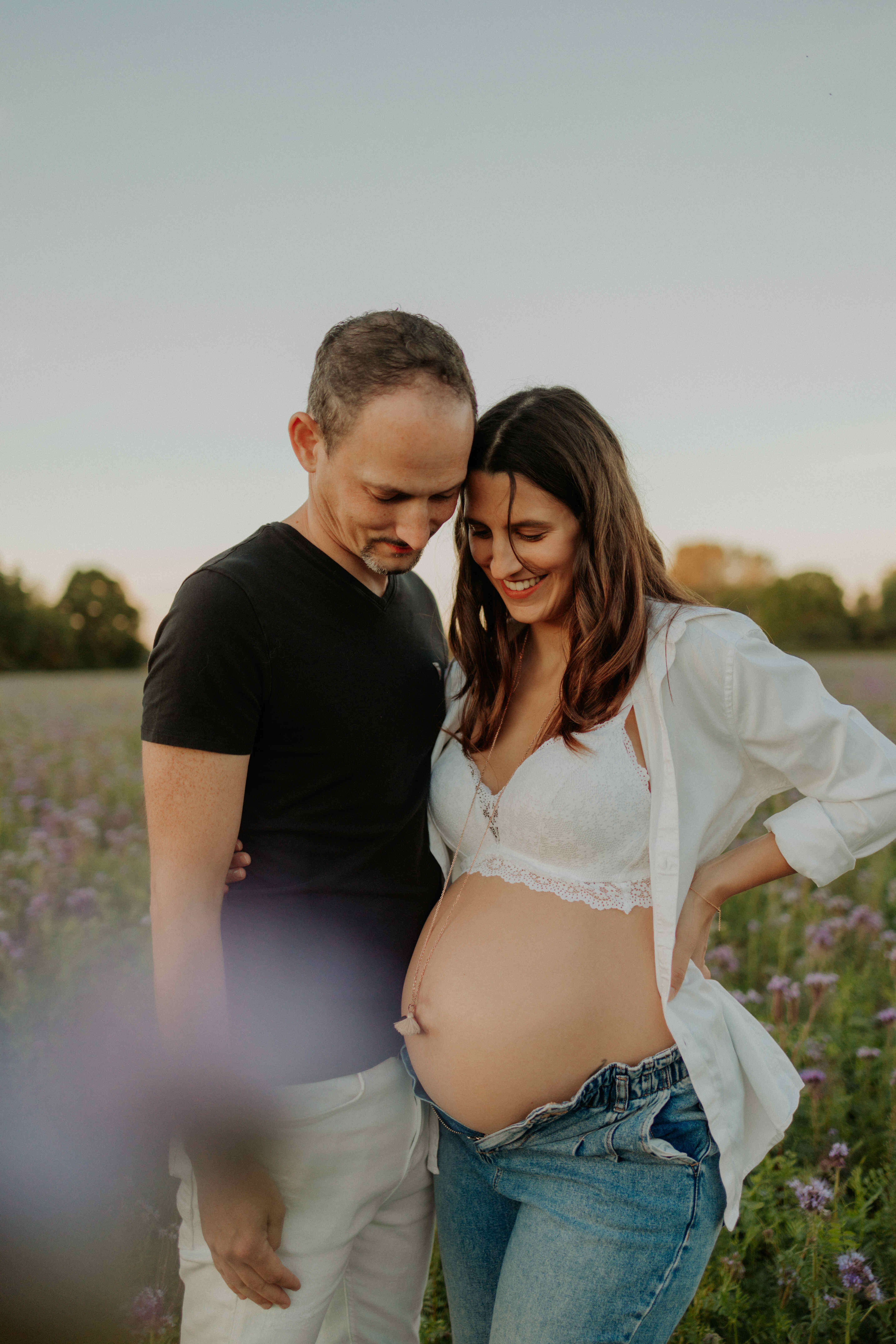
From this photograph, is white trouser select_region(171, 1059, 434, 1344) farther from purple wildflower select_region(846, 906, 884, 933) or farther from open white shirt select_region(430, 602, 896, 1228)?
purple wildflower select_region(846, 906, 884, 933)

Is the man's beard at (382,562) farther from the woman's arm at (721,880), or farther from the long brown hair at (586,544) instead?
the woman's arm at (721,880)

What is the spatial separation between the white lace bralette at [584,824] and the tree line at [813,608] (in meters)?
27.2

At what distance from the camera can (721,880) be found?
6.41 feet

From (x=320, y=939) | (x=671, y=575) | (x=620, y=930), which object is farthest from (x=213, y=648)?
(x=671, y=575)

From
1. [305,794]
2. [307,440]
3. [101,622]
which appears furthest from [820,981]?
[101,622]

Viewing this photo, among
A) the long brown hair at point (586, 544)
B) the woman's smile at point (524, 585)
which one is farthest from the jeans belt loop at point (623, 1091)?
the woman's smile at point (524, 585)

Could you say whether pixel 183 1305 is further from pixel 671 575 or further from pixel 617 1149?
pixel 671 575

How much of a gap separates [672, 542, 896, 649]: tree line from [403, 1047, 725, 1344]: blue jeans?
2745 centimetres

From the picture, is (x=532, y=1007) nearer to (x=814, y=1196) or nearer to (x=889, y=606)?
(x=814, y=1196)

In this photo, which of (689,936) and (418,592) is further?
(418,592)

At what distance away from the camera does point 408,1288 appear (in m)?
2.15

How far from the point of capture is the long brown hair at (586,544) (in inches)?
79.2

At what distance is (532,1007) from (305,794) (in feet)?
2.19

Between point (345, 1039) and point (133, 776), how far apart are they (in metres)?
4.66
